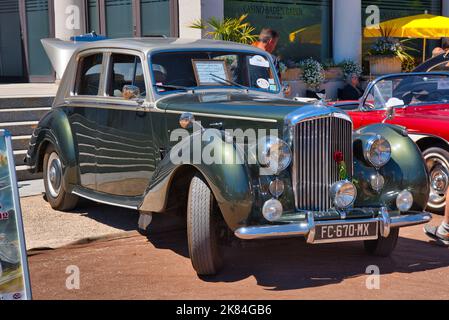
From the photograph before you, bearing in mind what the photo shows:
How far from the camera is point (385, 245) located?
17.8 feet

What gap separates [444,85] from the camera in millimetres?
7809

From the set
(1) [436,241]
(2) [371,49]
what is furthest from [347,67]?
(1) [436,241]

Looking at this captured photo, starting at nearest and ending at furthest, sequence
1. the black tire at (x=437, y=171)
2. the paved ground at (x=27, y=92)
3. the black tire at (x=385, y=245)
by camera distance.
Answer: the black tire at (x=385, y=245) < the black tire at (x=437, y=171) < the paved ground at (x=27, y=92)

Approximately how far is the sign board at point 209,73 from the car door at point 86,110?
100 centimetres

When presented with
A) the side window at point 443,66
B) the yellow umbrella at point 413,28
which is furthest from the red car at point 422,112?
the yellow umbrella at point 413,28

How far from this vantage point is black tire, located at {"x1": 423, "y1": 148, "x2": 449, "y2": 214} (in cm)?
696

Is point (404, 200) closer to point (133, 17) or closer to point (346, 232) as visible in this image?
point (346, 232)

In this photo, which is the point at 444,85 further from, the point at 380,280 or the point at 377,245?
the point at 380,280

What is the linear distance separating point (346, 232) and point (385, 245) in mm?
785

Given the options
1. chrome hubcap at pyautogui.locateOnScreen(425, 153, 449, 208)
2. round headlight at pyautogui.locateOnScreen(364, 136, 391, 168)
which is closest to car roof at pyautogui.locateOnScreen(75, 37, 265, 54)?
round headlight at pyautogui.locateOnScreen(364, 136, 391, 168)

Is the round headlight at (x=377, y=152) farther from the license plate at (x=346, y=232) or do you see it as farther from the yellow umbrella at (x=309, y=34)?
the yellow umbrella at (x=309, y=34)

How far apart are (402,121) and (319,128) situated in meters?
2.61

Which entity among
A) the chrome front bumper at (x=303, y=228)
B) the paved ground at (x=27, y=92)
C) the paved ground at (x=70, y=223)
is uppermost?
the paved ground at (x=27, y=92)

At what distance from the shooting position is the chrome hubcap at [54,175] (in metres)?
7.09
